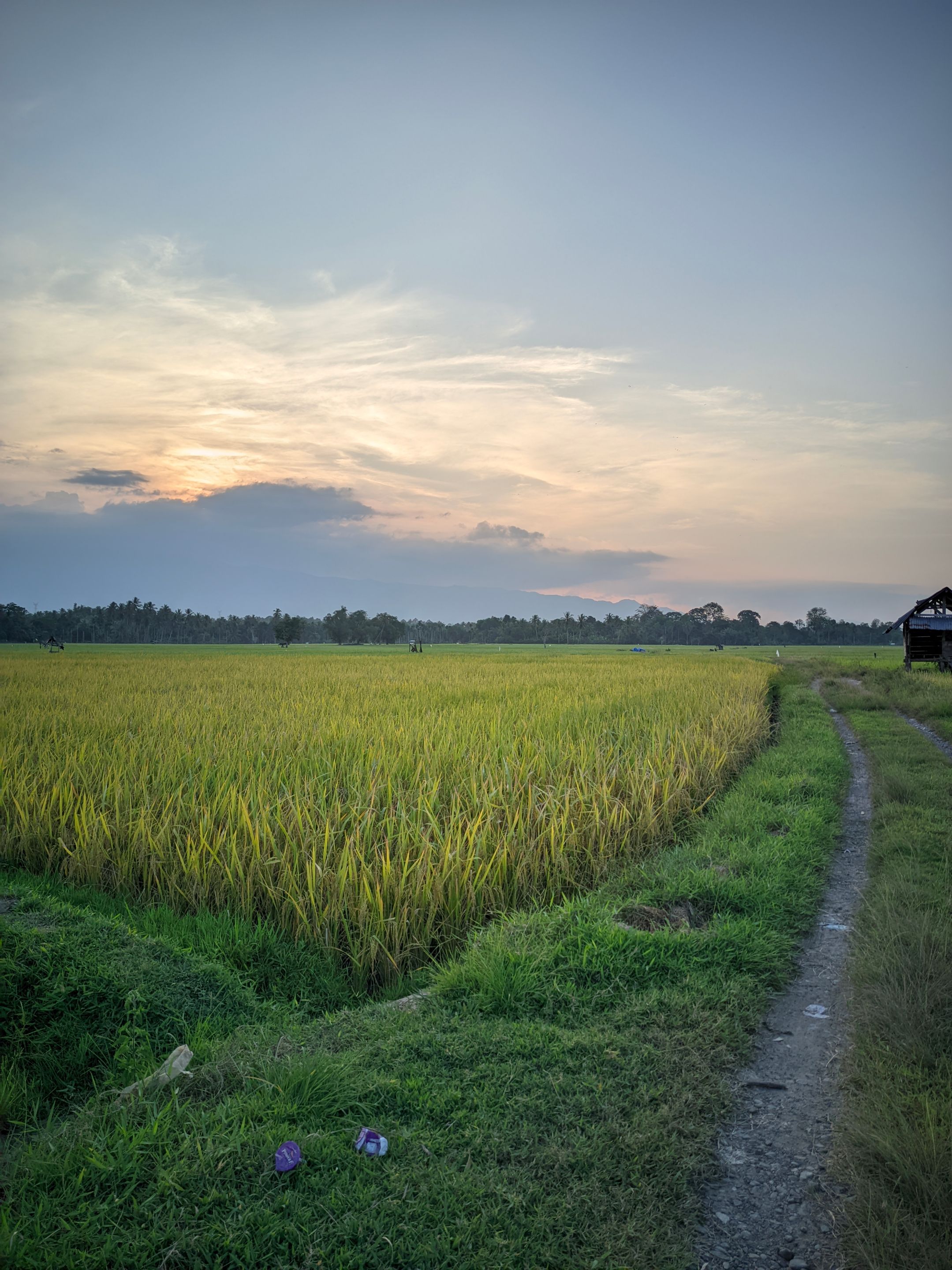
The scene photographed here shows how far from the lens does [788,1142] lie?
106 inches

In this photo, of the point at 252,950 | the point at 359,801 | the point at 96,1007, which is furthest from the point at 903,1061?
the point at 359,801

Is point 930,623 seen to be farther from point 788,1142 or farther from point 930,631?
point 788,1142

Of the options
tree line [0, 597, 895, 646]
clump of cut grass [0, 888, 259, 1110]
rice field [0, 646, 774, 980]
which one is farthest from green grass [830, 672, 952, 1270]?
tree line [0, 597, 895, 646]

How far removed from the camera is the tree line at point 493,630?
130000 mm

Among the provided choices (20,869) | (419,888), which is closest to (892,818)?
(419,888)

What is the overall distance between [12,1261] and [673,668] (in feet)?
86.6

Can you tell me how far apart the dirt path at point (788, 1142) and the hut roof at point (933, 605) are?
26.6m

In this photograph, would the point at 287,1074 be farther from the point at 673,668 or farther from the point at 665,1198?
the point at 673,668

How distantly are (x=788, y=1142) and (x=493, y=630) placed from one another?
138 meters

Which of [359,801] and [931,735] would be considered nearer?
[359,801]

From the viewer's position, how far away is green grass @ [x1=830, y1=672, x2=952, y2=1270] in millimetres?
2174

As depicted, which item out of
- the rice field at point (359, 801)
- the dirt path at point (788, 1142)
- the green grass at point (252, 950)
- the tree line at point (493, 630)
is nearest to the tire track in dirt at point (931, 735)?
the rice field at point (359, 801)

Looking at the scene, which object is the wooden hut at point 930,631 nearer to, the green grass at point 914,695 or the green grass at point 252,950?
the green grass at point 914,695

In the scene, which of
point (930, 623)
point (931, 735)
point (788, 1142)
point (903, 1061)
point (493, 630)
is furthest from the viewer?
point (493, 630)
